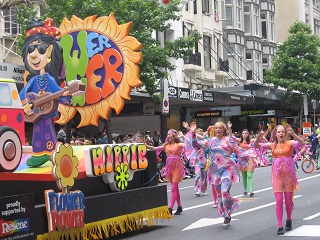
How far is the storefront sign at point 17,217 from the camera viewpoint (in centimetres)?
862

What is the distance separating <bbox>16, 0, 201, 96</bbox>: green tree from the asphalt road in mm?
8009

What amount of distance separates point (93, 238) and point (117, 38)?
435 centimetres

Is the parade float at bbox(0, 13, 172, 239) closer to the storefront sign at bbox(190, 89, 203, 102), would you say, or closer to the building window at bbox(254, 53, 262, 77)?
the storefront sign at bbox(190, 89, 203, 102)

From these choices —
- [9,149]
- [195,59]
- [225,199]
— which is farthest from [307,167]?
[9,149]

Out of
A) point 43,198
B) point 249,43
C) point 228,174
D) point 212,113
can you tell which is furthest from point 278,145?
point 249,43

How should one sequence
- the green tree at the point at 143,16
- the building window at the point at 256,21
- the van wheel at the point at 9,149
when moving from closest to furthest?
the van wheel at the point at 9,149 → the green tree at the point at 143,16 → the building window at the point at 256,21

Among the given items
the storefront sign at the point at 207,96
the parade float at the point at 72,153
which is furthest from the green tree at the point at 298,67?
the parade float at the point at 72,153

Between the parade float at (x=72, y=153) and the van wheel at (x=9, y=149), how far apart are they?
12 millimetres

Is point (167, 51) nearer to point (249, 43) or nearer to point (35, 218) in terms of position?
point (35, 218)

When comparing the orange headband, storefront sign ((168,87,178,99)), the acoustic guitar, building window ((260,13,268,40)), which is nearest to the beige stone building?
building window ((260,13,268,40))

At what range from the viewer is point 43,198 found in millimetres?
9867

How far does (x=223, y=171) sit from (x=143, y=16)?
1418cm

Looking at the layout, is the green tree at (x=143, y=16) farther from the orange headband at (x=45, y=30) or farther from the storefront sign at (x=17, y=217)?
the storefront sign at (x=17, y=217)

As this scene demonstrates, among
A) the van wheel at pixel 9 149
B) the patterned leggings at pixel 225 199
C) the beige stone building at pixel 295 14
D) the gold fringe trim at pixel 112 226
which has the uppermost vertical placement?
the beige stone building at pixel 295 14
